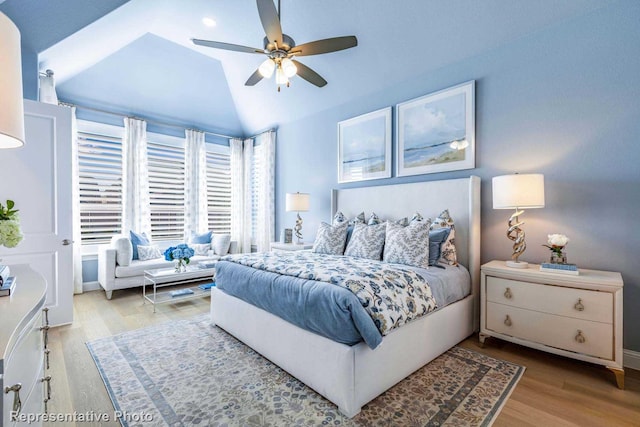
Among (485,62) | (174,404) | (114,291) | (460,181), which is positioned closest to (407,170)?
(460,181)

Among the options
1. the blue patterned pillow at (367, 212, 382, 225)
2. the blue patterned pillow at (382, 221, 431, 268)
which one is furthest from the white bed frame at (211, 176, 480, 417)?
the blue patterned pillow at (382, 221, 431, 268)

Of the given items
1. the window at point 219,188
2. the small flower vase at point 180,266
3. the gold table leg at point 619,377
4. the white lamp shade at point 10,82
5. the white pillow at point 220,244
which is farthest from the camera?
the window at point 219,188

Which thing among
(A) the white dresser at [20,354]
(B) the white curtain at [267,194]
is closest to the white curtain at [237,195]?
(B) the white curtain at [267,194]

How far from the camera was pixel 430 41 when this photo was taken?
316cm

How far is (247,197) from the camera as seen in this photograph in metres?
6.05

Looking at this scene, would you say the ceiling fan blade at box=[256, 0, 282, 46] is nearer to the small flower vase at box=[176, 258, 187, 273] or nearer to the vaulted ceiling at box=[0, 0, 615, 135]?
the vaulted ceiling at box=[0, 0, 615, 135]

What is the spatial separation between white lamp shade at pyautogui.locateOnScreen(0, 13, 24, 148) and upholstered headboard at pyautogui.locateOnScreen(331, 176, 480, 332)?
3.15 metres

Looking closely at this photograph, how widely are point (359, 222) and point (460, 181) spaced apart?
1.24 meters

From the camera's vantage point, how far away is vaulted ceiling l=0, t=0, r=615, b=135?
9.00 ft

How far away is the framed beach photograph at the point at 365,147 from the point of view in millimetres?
3885

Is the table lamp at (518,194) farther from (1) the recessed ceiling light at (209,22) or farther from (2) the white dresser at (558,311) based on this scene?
(1) the recessed ceiling light at (209,22)

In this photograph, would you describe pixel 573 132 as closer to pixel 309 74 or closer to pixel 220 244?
pixel 309 74

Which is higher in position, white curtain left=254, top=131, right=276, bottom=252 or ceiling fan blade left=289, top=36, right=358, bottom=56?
ceiling fan blade left=289, top=36, right=358, bottom=56

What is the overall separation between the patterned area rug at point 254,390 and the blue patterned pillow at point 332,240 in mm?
1385
